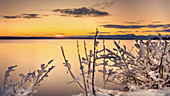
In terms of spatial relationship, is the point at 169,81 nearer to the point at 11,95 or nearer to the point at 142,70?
the point at 142,70

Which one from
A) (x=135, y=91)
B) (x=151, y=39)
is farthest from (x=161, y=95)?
(x=151, y=39)

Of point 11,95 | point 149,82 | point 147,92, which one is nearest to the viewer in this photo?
point 11,95

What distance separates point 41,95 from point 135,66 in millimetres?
5230

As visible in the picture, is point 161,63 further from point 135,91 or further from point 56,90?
point 56,90

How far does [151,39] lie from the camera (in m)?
3.86

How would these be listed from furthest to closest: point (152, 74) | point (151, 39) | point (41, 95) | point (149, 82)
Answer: point (41, 95) < point (151, 39) < point (149, 82) < point (152, 74)

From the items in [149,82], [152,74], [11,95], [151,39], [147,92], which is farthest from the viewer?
[151,39]

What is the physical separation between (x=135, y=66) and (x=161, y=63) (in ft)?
1.66

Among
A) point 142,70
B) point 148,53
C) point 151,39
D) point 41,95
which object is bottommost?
point 41,95

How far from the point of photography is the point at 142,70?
3.63m

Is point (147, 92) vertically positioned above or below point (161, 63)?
below

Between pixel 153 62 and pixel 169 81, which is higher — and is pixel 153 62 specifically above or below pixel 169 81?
above

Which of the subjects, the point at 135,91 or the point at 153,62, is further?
the point at 153,62

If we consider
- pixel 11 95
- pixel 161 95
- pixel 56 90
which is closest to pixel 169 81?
pixel 161 95
